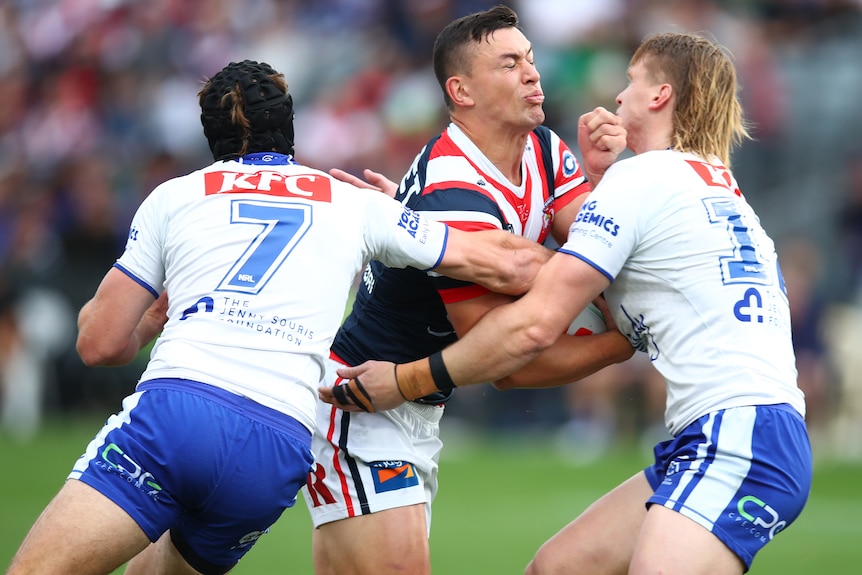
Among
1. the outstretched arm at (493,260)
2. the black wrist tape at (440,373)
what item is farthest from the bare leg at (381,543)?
the outstretched arm at (493,260)

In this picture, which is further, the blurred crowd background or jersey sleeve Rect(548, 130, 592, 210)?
the blurred crowd background

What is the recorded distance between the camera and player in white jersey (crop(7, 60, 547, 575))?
4.37 metres

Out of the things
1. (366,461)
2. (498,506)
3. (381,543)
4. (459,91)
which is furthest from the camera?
(498,506)

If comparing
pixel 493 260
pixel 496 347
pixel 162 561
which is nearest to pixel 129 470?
pixel 162 561

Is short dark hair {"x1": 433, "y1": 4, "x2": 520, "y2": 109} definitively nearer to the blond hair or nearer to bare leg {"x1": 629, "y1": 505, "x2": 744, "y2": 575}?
the blond hair

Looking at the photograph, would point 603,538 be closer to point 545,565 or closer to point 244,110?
point 545,565

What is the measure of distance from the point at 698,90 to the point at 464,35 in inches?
47.8

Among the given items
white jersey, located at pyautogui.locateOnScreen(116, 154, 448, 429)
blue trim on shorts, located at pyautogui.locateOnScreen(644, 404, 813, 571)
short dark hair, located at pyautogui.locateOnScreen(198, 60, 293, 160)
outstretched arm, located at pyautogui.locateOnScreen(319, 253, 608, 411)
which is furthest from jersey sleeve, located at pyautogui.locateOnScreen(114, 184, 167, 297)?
blue trim on shorts, located at pyautogui.locateOnScreen(644, 404, 813, 571)

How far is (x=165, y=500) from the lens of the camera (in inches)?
174

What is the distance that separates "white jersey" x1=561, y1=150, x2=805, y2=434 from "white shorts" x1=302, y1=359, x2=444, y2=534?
126 cm

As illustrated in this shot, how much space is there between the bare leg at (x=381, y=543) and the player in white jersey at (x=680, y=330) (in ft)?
1.76

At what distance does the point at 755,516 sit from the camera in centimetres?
444

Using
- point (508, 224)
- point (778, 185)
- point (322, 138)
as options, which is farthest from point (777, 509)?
point (322, 138)

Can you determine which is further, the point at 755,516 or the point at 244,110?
the point at 244,110
